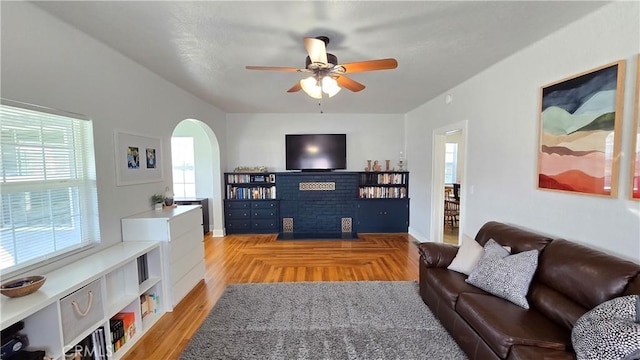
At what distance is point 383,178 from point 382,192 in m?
0.30

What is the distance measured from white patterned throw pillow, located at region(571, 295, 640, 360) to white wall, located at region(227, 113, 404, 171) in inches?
176

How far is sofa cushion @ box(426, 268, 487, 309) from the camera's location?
2.02 m

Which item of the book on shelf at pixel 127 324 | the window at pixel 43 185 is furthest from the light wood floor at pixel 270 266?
the window at pixel 43 185

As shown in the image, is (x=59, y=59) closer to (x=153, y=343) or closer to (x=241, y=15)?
(x=241, y=15)

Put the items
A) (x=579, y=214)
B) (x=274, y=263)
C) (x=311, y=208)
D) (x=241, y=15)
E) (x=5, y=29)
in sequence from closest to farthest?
(x=5, y=29) → (x=241, y=15) → (x=579, y=214) → (x=274, y=263) → (x=311, y=208)

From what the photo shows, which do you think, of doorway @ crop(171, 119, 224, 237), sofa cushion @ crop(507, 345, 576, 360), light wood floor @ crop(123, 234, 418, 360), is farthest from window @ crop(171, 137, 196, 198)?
sofa cushion @ crop(507, 345, 576, 360)

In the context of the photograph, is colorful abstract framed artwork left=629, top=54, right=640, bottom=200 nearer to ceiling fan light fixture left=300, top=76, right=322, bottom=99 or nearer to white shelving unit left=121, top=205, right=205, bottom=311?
ceiling fan light fixture left=300, top=76, right=322, bottom=99

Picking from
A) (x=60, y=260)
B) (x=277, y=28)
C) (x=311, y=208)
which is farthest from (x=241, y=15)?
(x=311, y=208)

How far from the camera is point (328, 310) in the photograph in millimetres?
2516

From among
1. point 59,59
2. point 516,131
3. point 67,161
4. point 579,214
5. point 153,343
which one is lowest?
point 153,343

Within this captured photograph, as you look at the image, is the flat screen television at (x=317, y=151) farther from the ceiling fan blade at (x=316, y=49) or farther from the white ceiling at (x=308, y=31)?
the ceiling fan blade at (x=316, y=49)

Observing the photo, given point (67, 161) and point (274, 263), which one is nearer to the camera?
point (67, 161)

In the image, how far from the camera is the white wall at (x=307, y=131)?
5496 millimetres

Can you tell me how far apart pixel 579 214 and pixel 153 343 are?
11.5 ft
